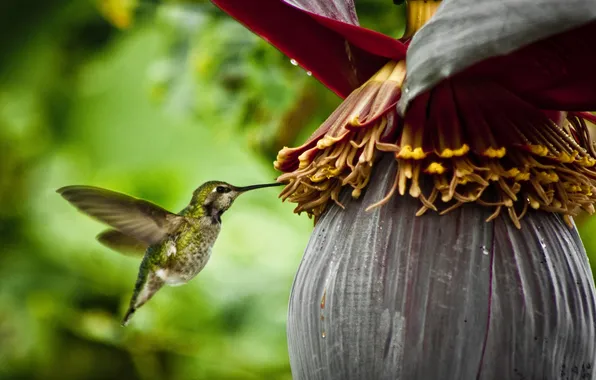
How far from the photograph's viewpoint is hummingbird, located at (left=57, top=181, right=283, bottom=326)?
175 centimetres

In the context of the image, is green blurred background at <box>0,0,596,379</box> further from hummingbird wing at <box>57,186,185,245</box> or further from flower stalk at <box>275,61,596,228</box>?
flower stalk at <box>275,61,596,228</box>

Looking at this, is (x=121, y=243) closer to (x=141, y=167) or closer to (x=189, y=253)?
(x=189, y=253)

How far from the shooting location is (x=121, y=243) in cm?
195

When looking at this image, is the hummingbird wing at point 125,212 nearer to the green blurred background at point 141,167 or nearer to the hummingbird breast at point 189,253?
the hummingbird breast at point 189,253

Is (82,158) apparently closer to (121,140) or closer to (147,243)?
(121,140)

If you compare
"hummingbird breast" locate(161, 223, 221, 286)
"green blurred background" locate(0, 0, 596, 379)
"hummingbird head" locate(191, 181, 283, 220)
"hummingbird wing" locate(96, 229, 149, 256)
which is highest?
"green blurred background" locate(0, 0, 596, 379)

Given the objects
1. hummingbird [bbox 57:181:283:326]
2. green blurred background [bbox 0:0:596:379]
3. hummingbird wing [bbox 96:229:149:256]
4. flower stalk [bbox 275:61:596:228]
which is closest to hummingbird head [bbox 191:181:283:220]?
hummingbird [bbox 57:181:283:326]

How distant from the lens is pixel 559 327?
3.30ft

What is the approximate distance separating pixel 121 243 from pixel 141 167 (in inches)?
103

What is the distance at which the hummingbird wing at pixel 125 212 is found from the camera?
169 centimetres

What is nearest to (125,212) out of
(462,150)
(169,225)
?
(169,225)

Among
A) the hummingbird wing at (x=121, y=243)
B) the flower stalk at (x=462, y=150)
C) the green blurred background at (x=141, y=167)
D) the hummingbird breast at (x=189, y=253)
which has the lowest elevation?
the flower stalk at (x=462, y=150)

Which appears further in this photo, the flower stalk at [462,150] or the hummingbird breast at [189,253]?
the hummingbird breast at [189,253]

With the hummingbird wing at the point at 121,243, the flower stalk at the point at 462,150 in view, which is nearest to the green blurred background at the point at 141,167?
the hummingbird wing at the point at 121,243
